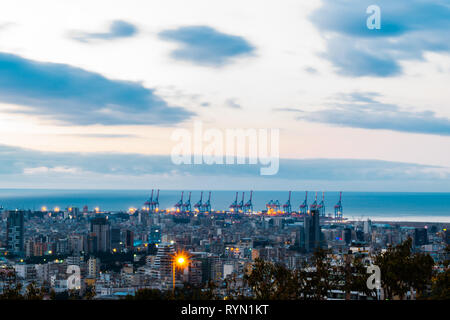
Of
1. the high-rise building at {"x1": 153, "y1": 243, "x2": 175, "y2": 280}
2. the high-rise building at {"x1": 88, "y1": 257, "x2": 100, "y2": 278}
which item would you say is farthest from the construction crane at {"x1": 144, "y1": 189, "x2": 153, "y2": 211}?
the high-rise building at {"x1": 153, "y1": 243, "x2": 175, "y2": 280}

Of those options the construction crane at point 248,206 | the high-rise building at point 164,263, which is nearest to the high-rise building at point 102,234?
the high-rise building at point 164,263

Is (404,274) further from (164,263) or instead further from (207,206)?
(207,206)

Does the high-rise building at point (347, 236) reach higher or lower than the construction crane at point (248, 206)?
lower

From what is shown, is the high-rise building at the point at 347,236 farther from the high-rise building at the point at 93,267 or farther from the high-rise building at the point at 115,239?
the high-rise building at the point at 93,267

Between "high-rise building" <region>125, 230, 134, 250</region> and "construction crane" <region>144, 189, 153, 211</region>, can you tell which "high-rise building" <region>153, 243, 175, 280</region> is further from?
"construction crane" <region>144, 189, 153, 211</region>

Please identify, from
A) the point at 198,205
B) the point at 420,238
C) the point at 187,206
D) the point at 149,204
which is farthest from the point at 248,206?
the point at 420,238
